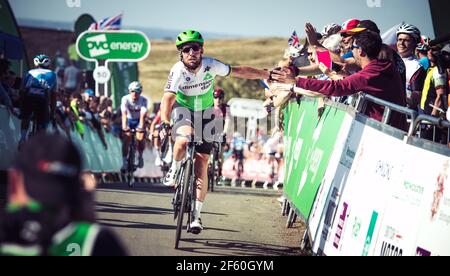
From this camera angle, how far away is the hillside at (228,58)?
76.7 m

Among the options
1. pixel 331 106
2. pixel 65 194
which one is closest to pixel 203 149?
pixel 331 106

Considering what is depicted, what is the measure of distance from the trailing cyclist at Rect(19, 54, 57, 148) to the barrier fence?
5.22 meters

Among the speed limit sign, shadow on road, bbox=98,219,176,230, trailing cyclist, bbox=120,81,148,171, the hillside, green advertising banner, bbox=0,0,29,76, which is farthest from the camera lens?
the hillside

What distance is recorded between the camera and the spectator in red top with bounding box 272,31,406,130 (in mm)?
8375

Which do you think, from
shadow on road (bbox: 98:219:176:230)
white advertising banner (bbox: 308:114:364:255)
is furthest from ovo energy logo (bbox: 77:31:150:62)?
white advertising banner (bbox: 308:114:364:255)

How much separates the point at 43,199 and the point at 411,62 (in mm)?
8591

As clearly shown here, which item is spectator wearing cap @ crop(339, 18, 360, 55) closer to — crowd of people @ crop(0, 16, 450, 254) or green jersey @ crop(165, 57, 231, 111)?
crowd of people @ crop(0, 16, 450, 254)

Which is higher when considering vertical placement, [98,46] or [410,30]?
[410,30]

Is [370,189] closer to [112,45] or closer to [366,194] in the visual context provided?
[366,194]

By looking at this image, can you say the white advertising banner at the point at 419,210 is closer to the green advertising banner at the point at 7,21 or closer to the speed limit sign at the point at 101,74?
the green advertising banner at the point at 7,21

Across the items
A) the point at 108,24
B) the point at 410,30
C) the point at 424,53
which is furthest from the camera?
the point at 108,24

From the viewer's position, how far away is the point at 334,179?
8.58 meters

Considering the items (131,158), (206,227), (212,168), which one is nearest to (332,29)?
(206,227)
